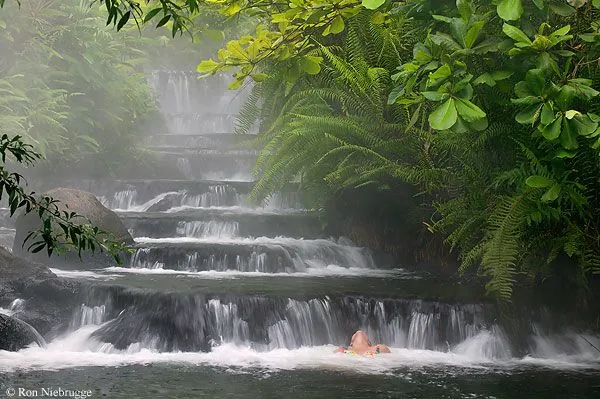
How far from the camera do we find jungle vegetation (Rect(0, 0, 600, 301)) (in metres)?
3.96

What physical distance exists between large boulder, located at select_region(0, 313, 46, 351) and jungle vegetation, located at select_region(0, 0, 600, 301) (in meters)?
2.89

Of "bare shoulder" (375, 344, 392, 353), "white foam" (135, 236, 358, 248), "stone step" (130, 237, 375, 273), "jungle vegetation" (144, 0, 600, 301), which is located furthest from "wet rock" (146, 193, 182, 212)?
"bare shoulder" (375, 344, 392, 353)

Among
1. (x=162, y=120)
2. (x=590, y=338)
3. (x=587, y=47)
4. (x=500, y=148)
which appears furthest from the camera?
(x=162, y=120)

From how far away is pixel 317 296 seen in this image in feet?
26.7

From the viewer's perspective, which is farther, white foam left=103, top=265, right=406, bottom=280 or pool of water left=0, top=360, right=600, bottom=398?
white foam left=103, top=265, right=406, bottom=280

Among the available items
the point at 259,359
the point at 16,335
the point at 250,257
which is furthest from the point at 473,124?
the point at 250,257

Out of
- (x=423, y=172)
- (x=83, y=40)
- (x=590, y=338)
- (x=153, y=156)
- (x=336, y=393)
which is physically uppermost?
(x=83, y=40)

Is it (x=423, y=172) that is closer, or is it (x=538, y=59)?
(x=538, y=59)

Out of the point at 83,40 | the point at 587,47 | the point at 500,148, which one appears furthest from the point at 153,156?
the point at 587,47

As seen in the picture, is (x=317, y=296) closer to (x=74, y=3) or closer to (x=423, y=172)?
(x=423, y=172)

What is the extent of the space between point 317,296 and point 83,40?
993 cm

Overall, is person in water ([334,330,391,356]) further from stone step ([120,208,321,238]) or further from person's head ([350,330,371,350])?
stone step ([120,208,321,238])

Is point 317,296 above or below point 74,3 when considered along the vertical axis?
below

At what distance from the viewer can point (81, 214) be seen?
36.8ft
